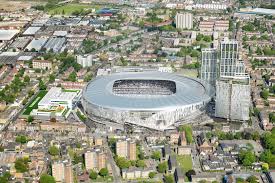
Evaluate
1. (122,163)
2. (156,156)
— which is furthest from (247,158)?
(122,163)

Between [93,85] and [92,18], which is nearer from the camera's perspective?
[93,85]

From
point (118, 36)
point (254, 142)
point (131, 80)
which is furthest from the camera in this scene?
point (118, 36)

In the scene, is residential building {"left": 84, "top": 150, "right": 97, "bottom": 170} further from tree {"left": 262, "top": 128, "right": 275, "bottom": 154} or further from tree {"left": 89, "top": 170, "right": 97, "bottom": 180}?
tree {"left": 262, "top": 128, "right": 275, "bottom": 154}

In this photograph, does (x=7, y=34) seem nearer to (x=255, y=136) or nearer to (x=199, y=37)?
(x=199, y=37)

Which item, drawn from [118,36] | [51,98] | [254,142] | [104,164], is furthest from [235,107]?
[118,36]

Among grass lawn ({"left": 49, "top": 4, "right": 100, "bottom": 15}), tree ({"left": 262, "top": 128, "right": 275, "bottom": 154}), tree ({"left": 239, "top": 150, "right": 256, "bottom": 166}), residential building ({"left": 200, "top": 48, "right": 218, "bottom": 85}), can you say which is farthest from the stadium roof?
grass lawn ({"left": 49, "top": 4, "right": 100, "bottom": 15})

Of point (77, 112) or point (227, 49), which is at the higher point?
point (227, 49)

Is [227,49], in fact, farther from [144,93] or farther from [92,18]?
[92,18]
